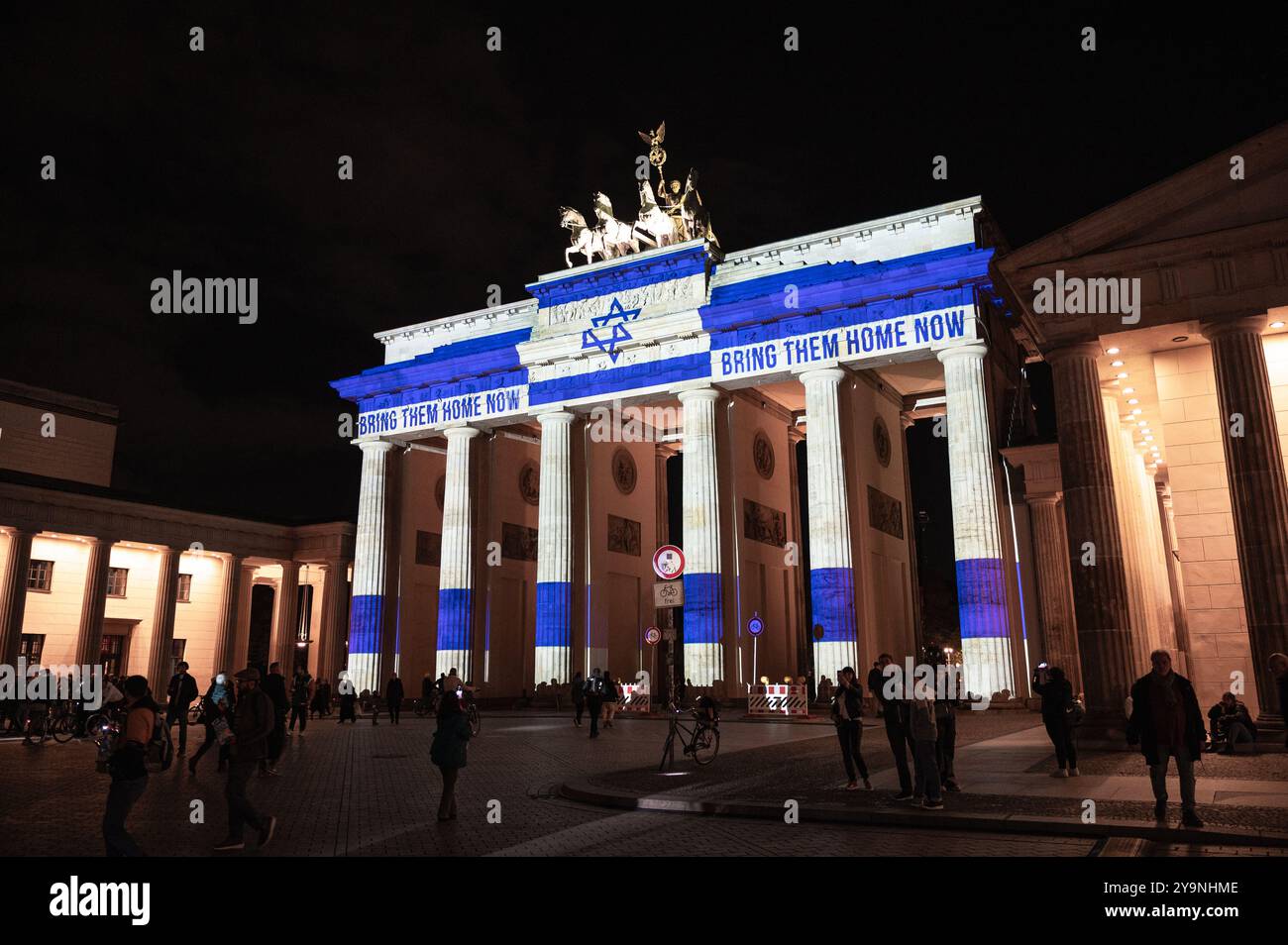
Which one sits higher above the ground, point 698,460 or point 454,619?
point 698,460

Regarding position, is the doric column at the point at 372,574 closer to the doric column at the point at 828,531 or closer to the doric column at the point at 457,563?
the doric column at the point at 457,563

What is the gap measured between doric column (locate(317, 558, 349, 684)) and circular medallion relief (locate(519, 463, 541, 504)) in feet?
44.7

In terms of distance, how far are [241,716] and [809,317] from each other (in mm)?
29417

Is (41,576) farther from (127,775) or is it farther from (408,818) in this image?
(127,775)

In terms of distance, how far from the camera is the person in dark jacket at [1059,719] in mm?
13094

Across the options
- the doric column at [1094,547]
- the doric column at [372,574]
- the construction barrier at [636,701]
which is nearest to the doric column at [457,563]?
the doric column at [372,574]

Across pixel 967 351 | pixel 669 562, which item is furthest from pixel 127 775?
pixel 967 351

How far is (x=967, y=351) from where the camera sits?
1262 inches

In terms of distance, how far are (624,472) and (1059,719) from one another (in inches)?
1297

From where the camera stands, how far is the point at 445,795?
10438 mm

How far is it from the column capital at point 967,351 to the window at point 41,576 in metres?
42.9

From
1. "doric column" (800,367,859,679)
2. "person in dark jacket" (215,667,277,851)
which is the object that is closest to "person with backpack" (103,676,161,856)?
"person in dark jacket" (215,667,277,851)

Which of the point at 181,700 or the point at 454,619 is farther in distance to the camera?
the point at 454,619
